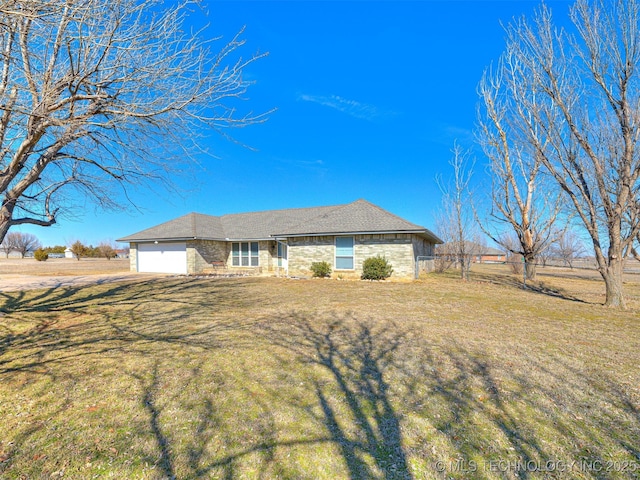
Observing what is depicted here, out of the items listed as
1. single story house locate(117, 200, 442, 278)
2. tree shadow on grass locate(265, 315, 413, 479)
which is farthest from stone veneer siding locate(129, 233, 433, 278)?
tree shadow on grass locate(265, 315, 413, 479)

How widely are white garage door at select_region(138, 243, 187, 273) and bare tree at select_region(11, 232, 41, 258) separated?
5004cm

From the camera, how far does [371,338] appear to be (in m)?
5.30

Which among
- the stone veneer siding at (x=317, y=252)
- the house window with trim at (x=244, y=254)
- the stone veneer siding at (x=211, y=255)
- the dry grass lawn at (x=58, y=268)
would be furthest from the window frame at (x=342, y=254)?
the dry grass lawn at (x=58, y=268)

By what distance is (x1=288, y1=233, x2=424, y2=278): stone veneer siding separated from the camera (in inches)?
575

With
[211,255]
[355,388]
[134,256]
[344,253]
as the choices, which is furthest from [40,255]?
[355,388]

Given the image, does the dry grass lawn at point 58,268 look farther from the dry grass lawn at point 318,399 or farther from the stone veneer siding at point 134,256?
the dry grass lawn at point 318,399

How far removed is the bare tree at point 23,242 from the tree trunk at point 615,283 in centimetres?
7307

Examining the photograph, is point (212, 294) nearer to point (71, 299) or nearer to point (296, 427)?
point (71, 299)

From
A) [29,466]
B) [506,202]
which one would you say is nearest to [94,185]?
[29,466]

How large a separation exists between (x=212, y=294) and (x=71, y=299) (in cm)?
427

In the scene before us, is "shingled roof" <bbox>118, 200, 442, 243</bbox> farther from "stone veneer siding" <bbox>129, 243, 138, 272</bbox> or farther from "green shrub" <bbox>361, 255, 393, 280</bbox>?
"green shrub" <bbox>361, 255, 393, 280</bbox>

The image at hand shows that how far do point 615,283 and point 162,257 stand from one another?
2164 cm

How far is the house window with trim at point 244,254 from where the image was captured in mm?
19312

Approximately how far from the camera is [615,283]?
8406 millimetres
